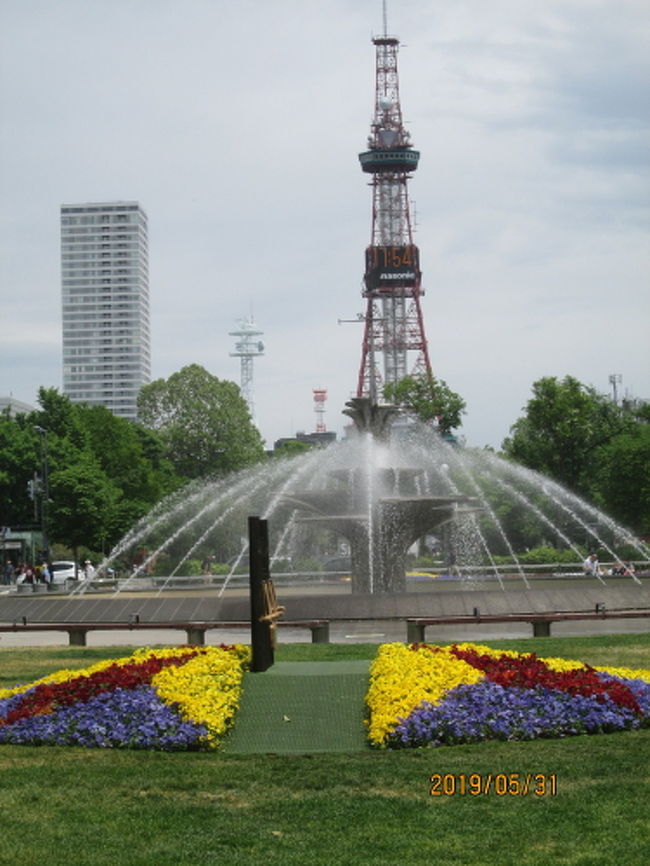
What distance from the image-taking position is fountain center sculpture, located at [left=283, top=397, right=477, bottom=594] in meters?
30.4

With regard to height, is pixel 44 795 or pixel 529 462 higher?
pixel 529 462

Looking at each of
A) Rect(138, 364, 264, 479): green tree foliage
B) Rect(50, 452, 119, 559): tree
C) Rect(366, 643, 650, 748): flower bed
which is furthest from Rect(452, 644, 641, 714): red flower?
Rect(138, 364, 264, 479): green tree foliage


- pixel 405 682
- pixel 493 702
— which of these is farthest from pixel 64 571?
pixel 493 702

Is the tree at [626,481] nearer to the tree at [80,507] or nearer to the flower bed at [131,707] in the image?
the tree at [80,507]

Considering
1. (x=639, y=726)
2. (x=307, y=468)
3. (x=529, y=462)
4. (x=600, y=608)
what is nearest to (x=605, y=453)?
(x=529, y=462)

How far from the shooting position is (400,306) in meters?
133

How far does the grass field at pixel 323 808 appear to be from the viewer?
8.70 m

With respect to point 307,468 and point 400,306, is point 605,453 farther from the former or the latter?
point 400,306

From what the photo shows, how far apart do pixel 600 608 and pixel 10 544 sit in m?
48.0

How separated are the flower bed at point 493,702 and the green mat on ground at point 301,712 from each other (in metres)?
0.24

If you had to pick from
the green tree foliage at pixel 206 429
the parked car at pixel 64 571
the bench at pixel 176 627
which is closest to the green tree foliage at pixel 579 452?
the parked car at pixel 64 571
